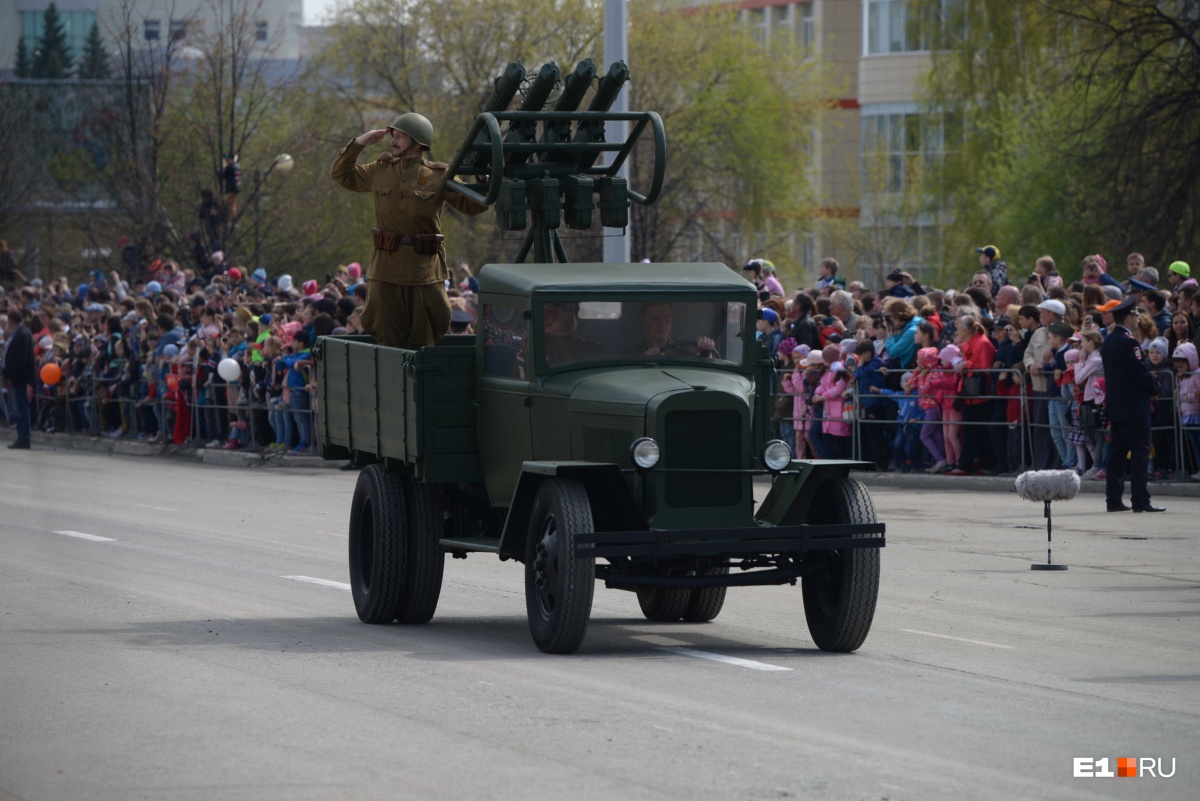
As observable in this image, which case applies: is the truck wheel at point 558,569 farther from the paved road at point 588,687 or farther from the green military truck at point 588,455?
the paved road at point 588,687

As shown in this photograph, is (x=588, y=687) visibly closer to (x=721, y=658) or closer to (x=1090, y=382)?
(x=721, y=658)

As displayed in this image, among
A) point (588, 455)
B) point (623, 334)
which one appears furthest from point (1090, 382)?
point (588, 455)

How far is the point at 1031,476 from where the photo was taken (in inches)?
619

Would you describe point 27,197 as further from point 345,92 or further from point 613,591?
point 613,591

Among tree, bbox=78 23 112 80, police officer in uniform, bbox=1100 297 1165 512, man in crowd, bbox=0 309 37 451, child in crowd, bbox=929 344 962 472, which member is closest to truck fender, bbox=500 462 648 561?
police officer in uniform, bbox=1100 297 1165 512

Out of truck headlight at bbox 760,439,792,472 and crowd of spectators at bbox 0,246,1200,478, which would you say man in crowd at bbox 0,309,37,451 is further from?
truck headlight at bbox 760,439,792,472

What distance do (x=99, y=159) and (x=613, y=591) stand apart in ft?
183

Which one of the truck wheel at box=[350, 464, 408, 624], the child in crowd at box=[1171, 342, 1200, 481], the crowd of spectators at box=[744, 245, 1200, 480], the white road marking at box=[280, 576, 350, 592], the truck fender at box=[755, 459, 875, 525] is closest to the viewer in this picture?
the truck fender at box=[755, 459, 875, 525]

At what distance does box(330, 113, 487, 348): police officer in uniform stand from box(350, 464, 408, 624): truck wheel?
1.16 m

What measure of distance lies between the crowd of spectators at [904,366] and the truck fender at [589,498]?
4.58 m

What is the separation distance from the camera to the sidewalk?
29.8 metres

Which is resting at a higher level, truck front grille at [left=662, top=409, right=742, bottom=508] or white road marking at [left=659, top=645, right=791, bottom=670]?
truck front grille at [left=662, top=409, right=742, bottom=508]

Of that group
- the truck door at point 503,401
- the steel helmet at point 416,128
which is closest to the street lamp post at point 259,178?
the steel helmet at point 416,128

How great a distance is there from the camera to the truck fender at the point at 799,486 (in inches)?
465
